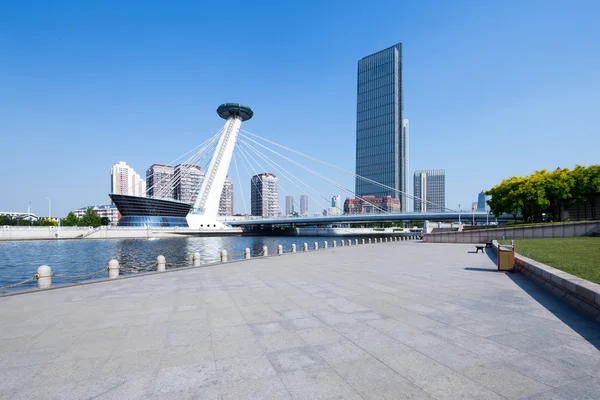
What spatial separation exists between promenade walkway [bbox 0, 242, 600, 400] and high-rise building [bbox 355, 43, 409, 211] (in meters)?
166

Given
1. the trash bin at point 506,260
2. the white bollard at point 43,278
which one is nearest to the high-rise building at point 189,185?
the white bollard at point 43,278

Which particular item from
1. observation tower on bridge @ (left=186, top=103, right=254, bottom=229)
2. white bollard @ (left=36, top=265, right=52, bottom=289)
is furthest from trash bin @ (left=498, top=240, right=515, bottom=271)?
observation tower on bridge @ (left=186, top=103, right=254, bottom=229)

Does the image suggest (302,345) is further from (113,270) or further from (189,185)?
(189,185)

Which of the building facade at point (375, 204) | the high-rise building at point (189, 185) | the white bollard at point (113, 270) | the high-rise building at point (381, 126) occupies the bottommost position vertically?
the white bollard at point (113, 270)

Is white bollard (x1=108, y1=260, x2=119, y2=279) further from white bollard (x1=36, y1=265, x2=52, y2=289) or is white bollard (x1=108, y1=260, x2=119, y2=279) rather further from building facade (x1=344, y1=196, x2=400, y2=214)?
building facade (x1=344, y1=196, x2=400, y2=214)

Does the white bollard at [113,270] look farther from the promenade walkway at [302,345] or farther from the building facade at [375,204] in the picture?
the building facade at [375,204]

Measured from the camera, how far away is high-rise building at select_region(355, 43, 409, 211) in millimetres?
171375

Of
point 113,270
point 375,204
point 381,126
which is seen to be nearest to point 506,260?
point 113,270

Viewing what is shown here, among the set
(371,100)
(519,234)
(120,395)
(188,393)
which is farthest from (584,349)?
(371,100)

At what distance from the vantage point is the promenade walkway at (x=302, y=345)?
13.9ft

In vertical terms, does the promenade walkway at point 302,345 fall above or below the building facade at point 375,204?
below

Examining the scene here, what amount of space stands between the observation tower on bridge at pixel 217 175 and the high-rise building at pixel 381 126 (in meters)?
98.7

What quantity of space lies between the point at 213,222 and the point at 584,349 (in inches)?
3656

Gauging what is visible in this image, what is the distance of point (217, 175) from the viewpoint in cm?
8506
